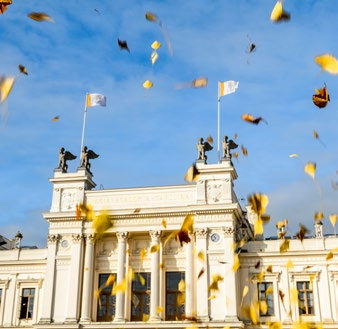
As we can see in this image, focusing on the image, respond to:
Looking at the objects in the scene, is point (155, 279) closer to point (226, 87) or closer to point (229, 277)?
point (229, 277)

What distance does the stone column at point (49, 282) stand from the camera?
41.0 meters

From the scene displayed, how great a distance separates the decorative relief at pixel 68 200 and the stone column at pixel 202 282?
10.3 meters

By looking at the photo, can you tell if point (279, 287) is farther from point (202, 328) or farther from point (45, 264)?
point (45, 264)

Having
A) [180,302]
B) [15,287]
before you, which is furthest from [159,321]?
[15,287]

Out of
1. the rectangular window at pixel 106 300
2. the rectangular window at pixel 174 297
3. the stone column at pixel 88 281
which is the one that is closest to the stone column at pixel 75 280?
the stone column at pixel 88 281

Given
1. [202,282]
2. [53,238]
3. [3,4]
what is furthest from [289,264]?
[3,4]

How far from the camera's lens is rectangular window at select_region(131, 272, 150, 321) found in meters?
40.8

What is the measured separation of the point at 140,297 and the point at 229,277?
22.8 feet

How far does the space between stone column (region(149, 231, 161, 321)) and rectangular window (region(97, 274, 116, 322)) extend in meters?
3.01

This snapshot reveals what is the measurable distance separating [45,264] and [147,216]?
31.5 feet

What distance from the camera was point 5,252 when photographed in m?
46.6

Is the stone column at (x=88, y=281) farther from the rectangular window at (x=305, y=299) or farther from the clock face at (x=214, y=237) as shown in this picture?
the rectangular window at (x=305, y=299)

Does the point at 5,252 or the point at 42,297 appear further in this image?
the point at 5,252

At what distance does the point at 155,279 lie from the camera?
40312 mm
